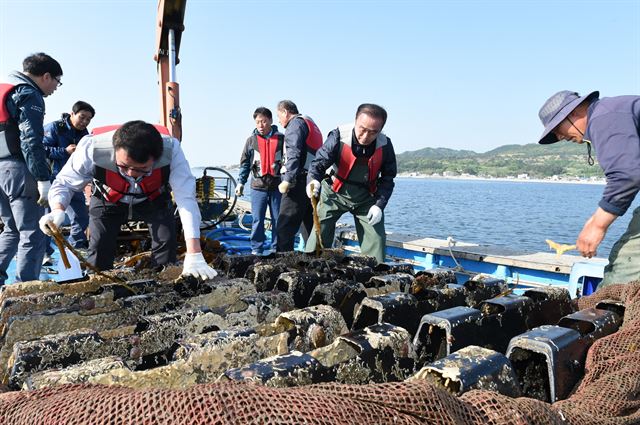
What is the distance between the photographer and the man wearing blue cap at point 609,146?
234cm

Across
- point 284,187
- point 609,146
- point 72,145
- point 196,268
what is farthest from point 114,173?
point 72,145

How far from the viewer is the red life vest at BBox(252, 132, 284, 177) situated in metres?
6.84

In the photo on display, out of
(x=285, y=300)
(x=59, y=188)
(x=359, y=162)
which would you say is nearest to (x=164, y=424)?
(x=285, y=300)

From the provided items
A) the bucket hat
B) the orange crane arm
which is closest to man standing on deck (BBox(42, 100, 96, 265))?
the orange crane arm

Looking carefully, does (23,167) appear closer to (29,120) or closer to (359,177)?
(29,120)

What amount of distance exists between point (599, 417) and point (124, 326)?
1776mm

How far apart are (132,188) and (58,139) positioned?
11.9 ft

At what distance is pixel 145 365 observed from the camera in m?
1.67

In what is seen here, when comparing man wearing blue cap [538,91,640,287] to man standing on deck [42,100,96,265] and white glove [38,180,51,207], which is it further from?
man standing on deck [42,100,96,265]

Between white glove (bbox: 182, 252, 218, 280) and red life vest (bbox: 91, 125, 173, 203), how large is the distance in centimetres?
84

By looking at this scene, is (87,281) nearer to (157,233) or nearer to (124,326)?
(124,326)

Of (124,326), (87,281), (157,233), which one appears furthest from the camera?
(157,233)

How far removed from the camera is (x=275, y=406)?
104cm

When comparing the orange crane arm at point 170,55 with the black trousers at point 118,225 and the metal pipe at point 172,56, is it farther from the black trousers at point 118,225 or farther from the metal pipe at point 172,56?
the black trousers at point 118,225
